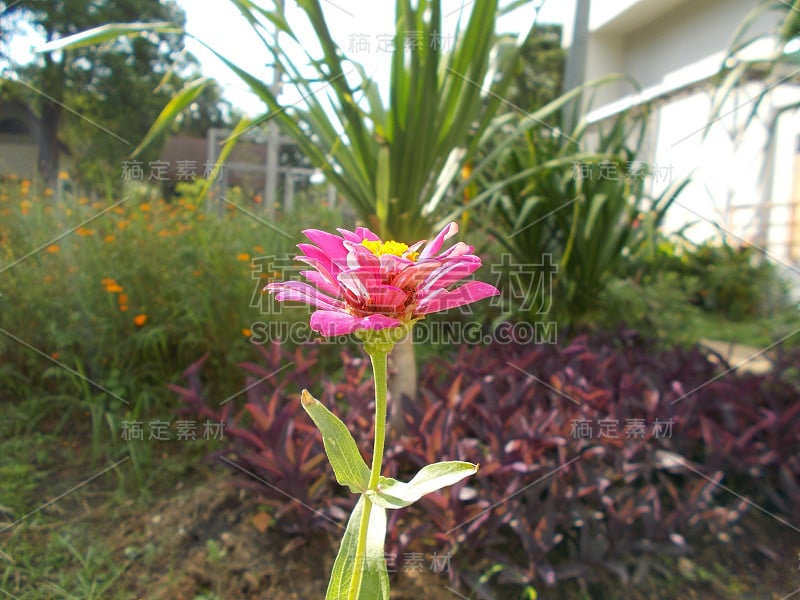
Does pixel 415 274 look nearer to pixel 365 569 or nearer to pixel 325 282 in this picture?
pixel 325 282

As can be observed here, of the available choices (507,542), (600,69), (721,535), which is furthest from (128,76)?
(600,69)

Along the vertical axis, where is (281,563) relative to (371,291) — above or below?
below

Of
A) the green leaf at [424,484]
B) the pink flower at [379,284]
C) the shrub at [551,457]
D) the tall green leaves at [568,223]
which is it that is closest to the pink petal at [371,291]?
the pink flower at [379,284]

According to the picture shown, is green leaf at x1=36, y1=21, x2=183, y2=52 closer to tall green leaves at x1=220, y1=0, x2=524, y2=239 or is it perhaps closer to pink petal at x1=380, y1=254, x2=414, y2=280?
tall green leaves at x1=220, y1=0, x2=524, y2=239

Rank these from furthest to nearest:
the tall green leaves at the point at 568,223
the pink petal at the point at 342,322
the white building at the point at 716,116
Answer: the white building at the point at 716,116, the tall green leaves at the point at 568,223, the pink petal at the point at 342,322

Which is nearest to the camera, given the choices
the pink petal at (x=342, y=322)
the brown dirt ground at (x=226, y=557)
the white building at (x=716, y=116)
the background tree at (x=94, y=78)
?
the pink petal at (x=342, y=322)

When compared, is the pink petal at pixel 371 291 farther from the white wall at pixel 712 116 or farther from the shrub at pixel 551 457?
the white wall at pixel 712 116

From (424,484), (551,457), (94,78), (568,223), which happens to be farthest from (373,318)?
(94,78)

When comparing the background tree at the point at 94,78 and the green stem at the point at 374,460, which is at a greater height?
the background tree at the point at 94,78
